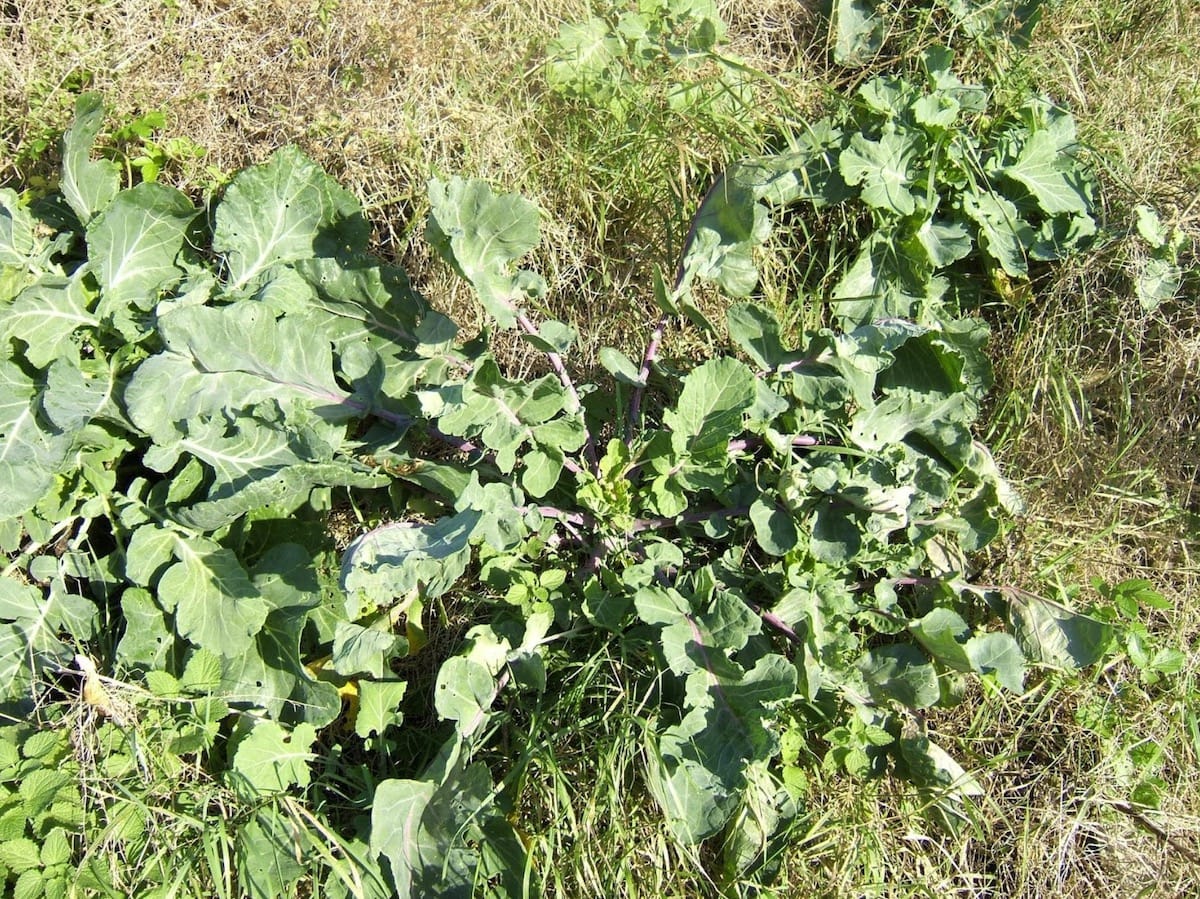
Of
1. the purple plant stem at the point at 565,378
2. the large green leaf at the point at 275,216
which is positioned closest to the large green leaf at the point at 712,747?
the purple plant stem at the point at 565,378

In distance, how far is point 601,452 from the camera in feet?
9.60

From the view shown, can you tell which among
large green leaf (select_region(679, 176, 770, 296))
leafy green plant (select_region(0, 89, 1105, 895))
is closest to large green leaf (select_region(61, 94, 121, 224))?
leafy green plant (select_region(0, 89, 1105, 895))

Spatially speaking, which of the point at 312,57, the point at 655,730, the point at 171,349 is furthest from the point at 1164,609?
the point at 312,57

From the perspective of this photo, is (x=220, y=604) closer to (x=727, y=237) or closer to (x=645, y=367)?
(x=645, y=367)

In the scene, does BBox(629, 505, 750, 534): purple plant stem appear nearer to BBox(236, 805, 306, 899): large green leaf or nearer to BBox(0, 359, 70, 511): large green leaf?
BBox(236, 805, 306, 899): large green leaf

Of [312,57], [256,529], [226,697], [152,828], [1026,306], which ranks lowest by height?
[152,828]

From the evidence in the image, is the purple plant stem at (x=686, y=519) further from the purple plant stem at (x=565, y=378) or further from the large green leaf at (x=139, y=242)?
the large green leaf at (x=139, y=242)

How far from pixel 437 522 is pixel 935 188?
5.72 ft

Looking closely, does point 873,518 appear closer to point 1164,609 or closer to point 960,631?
point 960,631

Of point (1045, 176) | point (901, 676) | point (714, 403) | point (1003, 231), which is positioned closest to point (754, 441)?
point (714, 403)

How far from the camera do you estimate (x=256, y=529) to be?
8.96 ft

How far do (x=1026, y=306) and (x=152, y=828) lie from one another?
290cm

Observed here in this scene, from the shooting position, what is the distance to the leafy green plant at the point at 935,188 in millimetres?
2840

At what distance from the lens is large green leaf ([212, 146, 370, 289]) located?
8.76 feet
